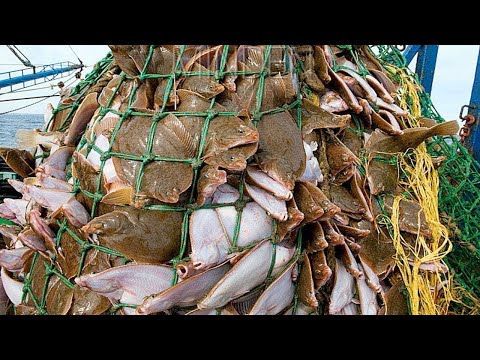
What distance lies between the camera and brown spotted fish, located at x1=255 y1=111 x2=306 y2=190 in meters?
1.61

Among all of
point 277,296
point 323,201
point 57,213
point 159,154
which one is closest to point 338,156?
point 323,201

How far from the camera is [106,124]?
1854mm

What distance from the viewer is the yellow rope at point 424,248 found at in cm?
190

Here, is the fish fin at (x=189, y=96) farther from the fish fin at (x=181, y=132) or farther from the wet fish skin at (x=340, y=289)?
the wet fish skin at (x=340, y=289)

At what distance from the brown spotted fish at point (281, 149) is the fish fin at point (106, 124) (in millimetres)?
591

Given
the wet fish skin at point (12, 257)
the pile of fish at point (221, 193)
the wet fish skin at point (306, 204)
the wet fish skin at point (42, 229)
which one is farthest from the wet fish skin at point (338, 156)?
the wet fish skin at point (12, 257)

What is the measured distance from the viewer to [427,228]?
6.38ft

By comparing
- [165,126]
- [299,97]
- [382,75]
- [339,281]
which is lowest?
[339,281]

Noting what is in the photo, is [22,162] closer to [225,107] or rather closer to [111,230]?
[111,230]

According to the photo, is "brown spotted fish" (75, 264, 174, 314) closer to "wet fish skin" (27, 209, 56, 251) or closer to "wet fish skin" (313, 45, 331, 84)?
"wet fish skin" (27, 209, 56, 251)

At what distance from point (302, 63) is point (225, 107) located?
486mm
